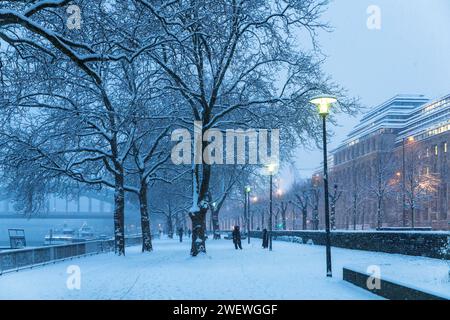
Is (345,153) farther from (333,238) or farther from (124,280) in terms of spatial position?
(124,280)

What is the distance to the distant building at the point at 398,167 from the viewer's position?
2687 inches

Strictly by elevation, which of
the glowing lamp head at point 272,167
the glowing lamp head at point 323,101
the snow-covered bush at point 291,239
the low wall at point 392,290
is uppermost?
the glowing lamp head at point 323,101

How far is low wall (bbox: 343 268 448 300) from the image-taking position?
9.40m

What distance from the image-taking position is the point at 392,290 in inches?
428

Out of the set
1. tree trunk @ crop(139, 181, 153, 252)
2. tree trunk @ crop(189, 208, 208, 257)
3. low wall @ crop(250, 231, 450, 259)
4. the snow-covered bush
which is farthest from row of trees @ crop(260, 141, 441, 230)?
tree trunk @ crop(189, 208, 208, 257)

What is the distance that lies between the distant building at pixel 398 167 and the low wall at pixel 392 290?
137 ft

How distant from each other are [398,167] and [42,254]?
60095 millimetres

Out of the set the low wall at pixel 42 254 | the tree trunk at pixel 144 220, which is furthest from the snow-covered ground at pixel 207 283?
the tree trunk at pixel 144 220

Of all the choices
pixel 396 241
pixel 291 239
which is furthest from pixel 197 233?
pixel 291 239

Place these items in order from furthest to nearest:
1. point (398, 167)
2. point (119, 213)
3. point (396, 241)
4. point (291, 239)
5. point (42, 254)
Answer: point (398, 167)
point (291, 239)
point (119, 213)
point (396, 241)
point (42, 254)

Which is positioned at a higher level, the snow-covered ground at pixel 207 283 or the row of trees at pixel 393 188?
Result: the row of trees at pixel 393 188

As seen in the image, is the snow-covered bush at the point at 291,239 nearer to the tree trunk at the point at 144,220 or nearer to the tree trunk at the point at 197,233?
the tree trunk at the point at 144,220

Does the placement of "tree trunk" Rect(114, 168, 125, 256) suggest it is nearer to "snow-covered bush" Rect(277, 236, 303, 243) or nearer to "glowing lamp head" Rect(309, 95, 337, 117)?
"glowing lamp head" Rect(309, 95, 337, 117)

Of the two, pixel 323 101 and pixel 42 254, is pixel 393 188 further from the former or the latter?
pixel 323 101
